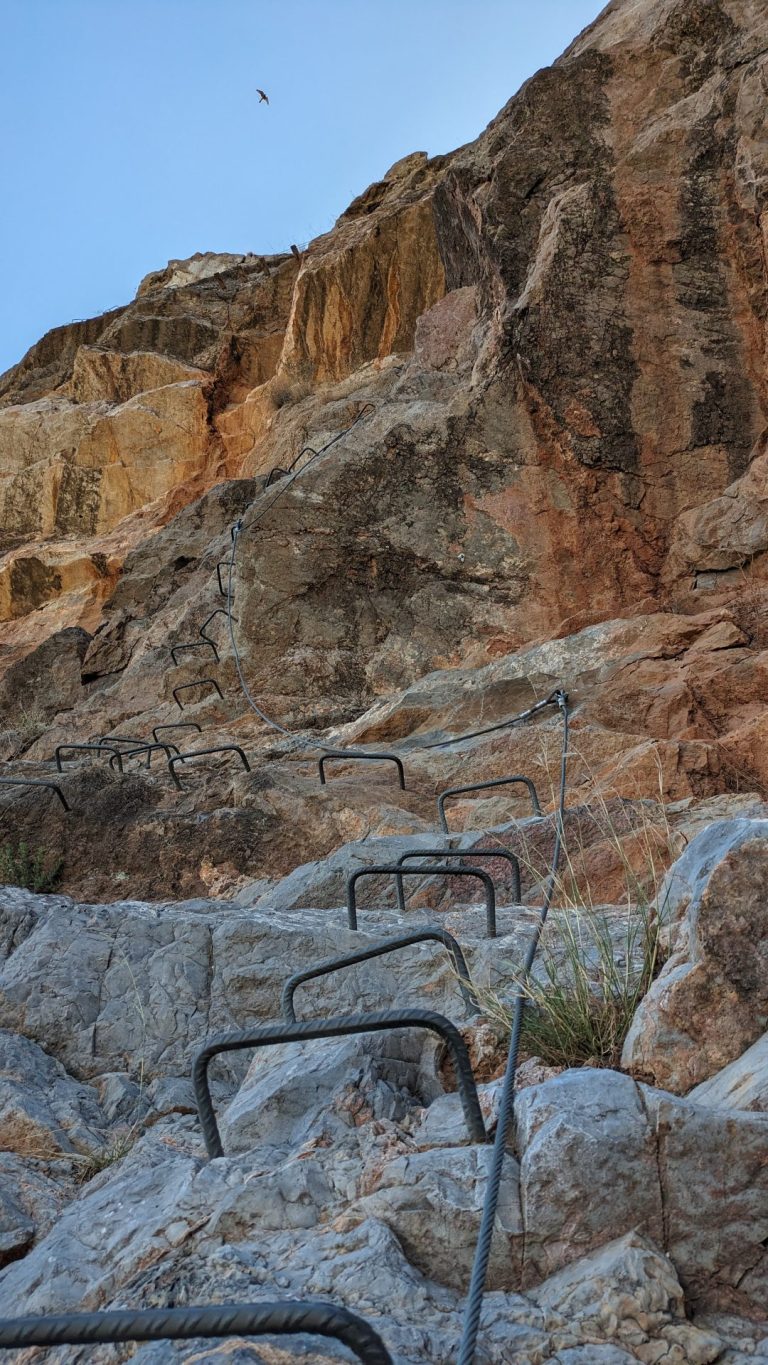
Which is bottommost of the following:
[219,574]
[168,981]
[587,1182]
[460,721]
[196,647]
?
[587,1182]

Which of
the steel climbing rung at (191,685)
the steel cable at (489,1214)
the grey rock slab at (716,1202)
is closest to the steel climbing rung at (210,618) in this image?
the steel climbing rung at (191,685)

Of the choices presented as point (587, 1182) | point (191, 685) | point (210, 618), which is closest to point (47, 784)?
point (191, 685)

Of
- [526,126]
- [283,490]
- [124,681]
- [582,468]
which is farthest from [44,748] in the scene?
[526,126]

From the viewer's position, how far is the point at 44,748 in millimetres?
13438

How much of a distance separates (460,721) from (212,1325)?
758 centimetres

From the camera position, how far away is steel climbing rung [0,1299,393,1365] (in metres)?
1.45

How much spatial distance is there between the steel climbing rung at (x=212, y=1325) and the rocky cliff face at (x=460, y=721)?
0.60 m

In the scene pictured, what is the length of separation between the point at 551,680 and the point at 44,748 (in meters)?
7.13

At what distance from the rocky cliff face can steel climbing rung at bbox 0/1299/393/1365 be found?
23.6 inches

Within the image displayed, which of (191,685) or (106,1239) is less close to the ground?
(191,685)

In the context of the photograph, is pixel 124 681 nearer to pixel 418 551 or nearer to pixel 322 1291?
pixel 418 551

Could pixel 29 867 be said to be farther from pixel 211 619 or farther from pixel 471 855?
pixel 211 619

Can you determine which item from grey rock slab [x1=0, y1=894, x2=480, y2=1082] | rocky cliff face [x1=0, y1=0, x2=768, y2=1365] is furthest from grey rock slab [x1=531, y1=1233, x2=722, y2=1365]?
grey rock slab [x1=0, y1=894, x2=480, y2=1082]

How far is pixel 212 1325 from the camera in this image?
1.46m
